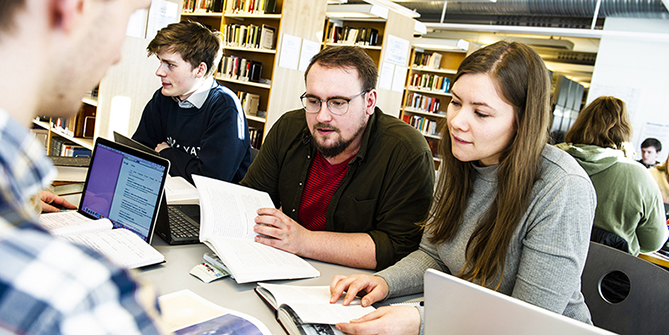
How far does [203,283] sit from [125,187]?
42cm

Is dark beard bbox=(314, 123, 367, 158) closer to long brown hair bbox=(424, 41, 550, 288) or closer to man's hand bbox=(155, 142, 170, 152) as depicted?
long brown hair bbox=(424, 41, 550, 288)

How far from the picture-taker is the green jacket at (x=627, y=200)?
8.23 feet

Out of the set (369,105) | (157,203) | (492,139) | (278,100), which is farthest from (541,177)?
(278,100)

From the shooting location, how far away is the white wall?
6652 millimetres

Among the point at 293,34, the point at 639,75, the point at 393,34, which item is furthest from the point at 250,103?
the point at 639,75

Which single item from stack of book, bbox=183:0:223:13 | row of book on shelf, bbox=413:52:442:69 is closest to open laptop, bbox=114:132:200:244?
stack of book, bbox=183:0:223:13

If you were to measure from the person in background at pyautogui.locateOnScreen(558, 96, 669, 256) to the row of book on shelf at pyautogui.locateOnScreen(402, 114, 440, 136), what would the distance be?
4902mm

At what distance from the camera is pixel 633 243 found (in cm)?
261

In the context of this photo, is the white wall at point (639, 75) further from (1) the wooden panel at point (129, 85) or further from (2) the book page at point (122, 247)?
(2) the book page at point (122, 247)

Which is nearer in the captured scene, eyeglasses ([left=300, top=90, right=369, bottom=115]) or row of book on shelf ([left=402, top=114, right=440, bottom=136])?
eyeglasses ([left=300, top=90, right=369, bottom=115])

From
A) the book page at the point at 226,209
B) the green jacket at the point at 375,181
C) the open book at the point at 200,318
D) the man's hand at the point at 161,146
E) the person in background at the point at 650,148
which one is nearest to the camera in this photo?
the open book at the point at 200,318

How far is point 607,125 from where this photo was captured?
270 centimetres

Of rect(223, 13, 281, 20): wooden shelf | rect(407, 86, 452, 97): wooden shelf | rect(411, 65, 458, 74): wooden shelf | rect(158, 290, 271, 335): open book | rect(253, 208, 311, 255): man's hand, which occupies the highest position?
rect(411, 65, 458, 74): wooden shelf

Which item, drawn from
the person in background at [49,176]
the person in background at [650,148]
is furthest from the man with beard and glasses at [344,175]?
the person in background at [650,148]
